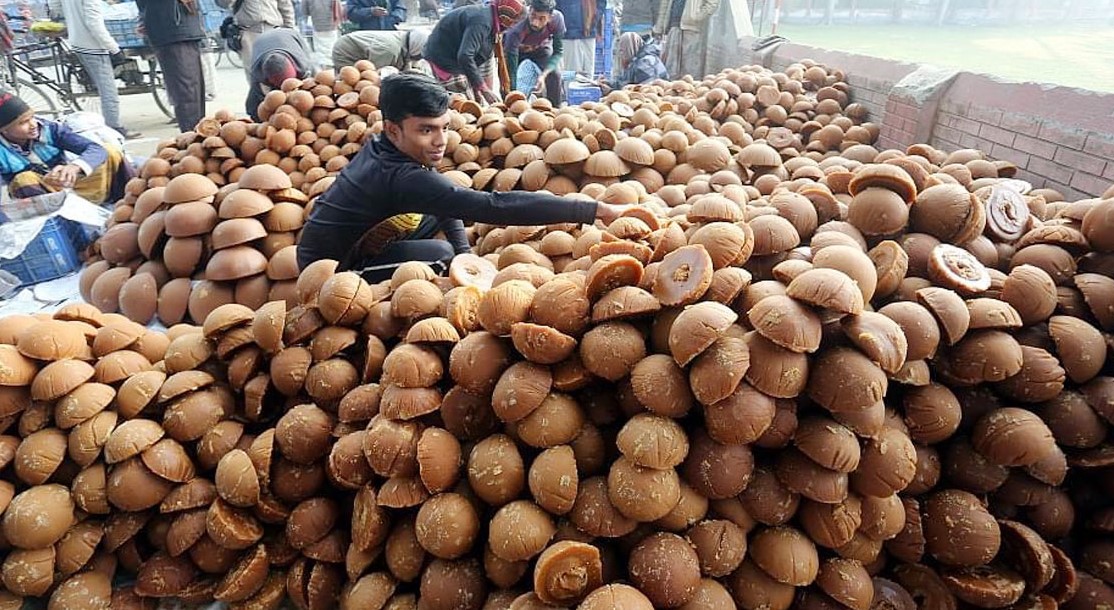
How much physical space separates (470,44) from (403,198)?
3.73 m

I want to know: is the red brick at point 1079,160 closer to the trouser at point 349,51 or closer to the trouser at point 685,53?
the trouser at point 349,51

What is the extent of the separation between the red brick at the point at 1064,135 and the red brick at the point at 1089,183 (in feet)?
0.51

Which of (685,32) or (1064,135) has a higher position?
(685,32)

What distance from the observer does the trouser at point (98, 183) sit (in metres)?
4.30

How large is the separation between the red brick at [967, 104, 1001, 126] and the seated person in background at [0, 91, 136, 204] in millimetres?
6355

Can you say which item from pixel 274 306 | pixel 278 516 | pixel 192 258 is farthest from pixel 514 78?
pixel 278 516

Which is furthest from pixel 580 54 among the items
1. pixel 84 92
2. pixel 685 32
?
pixel 84 92

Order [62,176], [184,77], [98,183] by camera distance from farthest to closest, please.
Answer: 1. [184,77]
2. [98,183]
3. [62,176]

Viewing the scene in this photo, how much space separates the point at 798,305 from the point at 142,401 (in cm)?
201

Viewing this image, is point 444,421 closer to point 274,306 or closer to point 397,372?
point 397,372

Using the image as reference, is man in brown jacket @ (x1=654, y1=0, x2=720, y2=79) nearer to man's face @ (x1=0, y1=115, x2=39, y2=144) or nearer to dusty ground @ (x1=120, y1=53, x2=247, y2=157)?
dusty ground @ (x1=120, y1=53, x2=247, y2=157)

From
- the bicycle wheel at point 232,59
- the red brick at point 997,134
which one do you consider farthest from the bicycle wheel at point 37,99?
the red brick at point 997,134

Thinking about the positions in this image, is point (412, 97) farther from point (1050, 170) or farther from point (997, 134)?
point (997, 134)

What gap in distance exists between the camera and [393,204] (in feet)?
9.17
